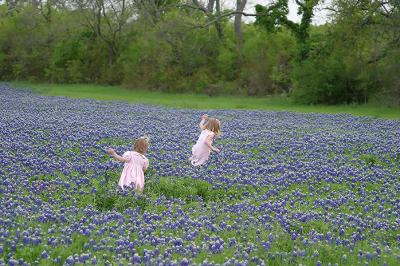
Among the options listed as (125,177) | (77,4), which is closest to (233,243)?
(125,177)

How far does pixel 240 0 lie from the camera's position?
42500 millimetres

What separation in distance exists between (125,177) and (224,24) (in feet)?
119

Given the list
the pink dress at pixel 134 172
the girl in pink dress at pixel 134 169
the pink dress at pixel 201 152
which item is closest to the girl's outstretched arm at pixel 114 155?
the girl in pink dress at pixel 134 169

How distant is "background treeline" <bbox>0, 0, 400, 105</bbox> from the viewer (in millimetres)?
29188

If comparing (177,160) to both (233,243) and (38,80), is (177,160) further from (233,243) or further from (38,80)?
(38,80)

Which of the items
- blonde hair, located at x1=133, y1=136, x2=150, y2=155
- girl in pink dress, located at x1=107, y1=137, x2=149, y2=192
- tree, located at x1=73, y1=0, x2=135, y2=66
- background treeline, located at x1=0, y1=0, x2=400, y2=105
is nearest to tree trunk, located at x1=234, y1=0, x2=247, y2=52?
background treeline, located at x1=0, y1=0, x2=400, y2=105

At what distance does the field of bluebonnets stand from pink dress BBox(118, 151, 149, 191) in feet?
0.79

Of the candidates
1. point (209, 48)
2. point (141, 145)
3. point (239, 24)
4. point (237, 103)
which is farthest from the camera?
point (239, 24)

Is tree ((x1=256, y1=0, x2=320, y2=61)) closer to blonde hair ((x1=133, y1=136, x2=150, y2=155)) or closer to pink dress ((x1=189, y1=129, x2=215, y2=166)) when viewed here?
pink dress ((x1=189, y1=129, x2=215, y2=166))

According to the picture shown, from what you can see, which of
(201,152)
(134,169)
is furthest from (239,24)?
(134,169)

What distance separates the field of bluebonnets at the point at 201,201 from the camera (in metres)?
6.33

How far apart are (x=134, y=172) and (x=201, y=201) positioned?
1.13 metres

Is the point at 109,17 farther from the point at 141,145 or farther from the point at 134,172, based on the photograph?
the point at 134,172

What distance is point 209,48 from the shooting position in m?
42.3
